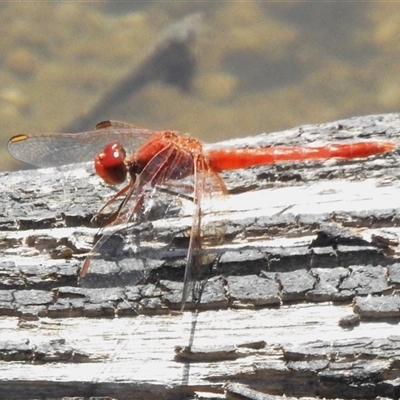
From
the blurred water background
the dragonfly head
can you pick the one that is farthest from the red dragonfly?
the blurred water background

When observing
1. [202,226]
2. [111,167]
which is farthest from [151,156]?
[202,226]

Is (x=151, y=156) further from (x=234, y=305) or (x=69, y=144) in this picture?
(x=234, y=305)

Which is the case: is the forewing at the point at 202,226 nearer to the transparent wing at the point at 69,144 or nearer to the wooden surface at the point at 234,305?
the wooden surface at the point at 234,305

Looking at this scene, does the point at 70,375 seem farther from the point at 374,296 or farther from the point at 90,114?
the point at 90,114

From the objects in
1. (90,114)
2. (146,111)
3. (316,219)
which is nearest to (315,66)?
(146,111)

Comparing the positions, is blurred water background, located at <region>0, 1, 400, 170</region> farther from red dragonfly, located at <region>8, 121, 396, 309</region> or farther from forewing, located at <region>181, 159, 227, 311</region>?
forewing, located at <region>181, 159, 227, 311</region>
